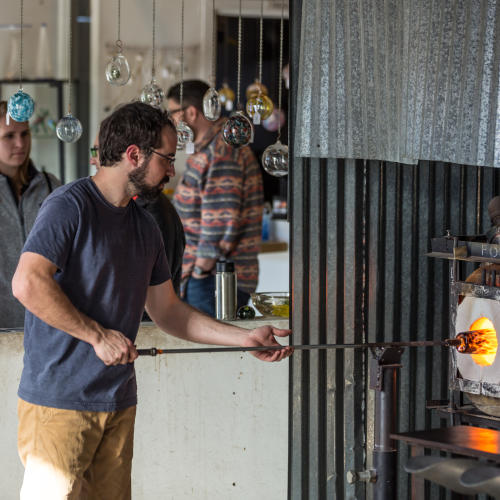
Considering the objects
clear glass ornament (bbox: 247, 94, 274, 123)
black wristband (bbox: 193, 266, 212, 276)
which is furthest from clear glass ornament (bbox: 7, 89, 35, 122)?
black wristband (bbox: 193, 266, 212, 276)

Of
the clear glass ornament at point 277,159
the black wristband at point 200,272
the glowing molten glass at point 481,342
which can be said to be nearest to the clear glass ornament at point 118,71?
the clear glass ornament at point 277,159

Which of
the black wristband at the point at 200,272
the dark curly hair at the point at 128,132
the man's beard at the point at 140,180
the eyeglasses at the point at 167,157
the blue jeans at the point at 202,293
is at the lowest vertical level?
the blue jeans at the point at 202,293

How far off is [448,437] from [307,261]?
0.95 meters

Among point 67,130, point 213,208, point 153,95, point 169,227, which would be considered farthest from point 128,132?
point 213,208

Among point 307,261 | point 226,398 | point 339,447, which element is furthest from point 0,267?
point 339,447

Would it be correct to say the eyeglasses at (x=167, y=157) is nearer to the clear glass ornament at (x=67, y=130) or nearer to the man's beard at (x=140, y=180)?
the man's beard at (x=140, y=180)

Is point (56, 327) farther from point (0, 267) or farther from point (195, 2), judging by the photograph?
point (195, 2)

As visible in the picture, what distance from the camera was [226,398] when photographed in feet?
10.2

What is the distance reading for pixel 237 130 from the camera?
274cm

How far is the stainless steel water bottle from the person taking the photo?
3104 mm

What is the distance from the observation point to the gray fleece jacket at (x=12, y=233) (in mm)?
3117

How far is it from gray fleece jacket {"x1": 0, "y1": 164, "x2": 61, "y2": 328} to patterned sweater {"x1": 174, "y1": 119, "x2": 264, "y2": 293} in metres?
0.73

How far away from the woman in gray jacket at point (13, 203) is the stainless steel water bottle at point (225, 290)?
2.35 feet

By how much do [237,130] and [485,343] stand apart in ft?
3.38
